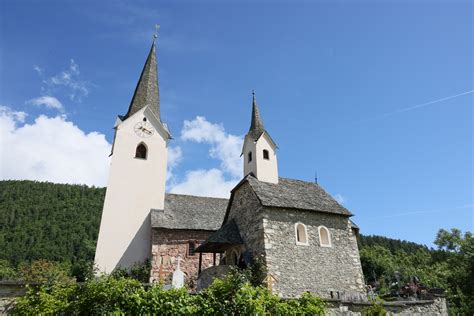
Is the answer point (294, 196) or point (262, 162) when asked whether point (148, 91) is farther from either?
point (294, 196)

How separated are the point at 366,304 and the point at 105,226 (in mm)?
19247

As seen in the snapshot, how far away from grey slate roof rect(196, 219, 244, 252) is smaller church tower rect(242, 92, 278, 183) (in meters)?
3.75

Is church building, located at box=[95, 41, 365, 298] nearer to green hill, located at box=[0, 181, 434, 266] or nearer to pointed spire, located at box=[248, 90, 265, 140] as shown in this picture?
pointed spire, located at box=[248, 90, 265, 140]

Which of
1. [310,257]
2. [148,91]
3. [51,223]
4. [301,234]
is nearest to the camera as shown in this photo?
[310,257]

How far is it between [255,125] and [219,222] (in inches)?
345

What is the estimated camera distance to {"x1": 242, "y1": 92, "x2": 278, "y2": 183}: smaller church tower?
69.3 feet

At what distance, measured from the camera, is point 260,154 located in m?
21.6

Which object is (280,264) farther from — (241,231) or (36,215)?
(36,215)

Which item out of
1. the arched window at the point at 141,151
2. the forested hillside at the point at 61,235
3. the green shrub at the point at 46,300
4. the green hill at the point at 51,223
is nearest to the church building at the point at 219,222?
the arched window at the point at 141,151

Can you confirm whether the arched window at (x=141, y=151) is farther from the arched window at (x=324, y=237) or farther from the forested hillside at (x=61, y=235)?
the forested hillside at (x=61, y=235)

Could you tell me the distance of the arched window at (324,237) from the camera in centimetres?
1797

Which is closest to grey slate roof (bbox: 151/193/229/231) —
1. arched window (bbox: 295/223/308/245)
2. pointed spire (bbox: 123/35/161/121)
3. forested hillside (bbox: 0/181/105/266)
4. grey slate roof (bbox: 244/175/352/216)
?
grey slate roof (bbox: 244/175/352/216)

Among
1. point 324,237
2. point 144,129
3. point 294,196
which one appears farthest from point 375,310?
point 144,129

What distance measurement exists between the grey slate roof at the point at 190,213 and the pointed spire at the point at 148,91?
26.7 ft
